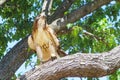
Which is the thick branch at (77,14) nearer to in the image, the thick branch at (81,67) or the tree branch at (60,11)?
the tree branch at (60,11)

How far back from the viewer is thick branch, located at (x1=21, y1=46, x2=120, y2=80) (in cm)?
432

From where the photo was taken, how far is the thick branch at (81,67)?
14.2ft

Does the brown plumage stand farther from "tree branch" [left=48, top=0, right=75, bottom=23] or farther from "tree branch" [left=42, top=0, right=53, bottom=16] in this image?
"tree branch" [left=48, top=0, right=75, bottom=23]

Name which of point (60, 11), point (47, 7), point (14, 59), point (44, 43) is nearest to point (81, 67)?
point (44, 43)

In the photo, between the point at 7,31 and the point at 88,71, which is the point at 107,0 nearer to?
the point at 7,31

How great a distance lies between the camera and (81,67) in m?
4.37

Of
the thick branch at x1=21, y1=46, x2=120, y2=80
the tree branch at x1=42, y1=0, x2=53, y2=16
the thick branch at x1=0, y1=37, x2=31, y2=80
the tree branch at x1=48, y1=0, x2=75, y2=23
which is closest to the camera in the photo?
the thick branch at x1=21, y1=46, x2=120, y2=80

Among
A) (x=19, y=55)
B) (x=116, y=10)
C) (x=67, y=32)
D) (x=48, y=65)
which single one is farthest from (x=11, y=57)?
(x=48, y=65)

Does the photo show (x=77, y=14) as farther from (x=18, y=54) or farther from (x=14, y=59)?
(x=14, y=59)

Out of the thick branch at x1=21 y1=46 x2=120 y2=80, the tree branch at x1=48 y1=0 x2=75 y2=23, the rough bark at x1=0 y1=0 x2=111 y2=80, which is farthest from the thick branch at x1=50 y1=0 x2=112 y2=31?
the thick branch at x1=21 y1=46 x2=120 y2=80

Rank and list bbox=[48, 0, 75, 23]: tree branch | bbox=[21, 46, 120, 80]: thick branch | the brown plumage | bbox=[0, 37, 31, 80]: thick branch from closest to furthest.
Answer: bbox=[21, 46, 120, 80]: thick branch → the brown plumage → bbox=[0, 37, 31, 80]: thick branch → bbox=[48, 0, 75, 23]: tree branch

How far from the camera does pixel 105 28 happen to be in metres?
7.89

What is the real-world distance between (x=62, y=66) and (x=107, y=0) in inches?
147

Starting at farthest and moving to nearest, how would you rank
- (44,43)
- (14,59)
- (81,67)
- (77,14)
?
(77,14) → (14,59) → (44,43) → (81,67)
